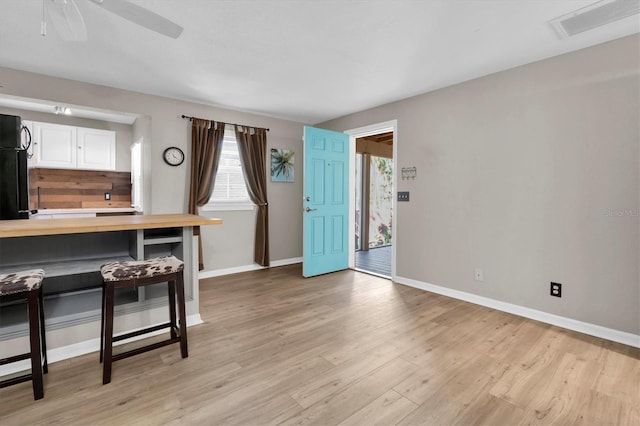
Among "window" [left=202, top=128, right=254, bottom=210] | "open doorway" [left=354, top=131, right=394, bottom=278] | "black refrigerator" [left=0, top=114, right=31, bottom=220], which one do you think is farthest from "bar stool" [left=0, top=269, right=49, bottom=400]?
"open doorway" [left=354, top=131, right=394, bottom=278]

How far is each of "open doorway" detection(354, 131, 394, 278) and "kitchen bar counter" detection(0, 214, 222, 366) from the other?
3.55 m

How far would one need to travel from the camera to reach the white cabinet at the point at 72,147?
4504mm

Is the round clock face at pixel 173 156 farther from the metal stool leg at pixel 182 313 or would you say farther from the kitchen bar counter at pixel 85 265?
the metal stool leg at pixel 182 313

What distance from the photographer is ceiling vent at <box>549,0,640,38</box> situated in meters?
1.99

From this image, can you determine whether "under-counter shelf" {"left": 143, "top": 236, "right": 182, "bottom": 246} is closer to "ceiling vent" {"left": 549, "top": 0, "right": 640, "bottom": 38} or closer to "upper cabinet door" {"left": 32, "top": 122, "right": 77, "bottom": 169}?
"ceiling vent" {"left": 549, "top": 0, "right": 640, "bottom": 38}

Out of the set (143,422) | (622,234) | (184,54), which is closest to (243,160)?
(184,54)

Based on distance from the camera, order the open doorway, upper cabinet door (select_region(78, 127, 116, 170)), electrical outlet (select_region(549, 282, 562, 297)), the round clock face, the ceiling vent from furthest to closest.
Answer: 1. the open doorway
2. upper cabinet door (select_region(78, 127, 116, 170))
3. the round clock face
4. electrical outlet (select_region(549, 282, 562, 297))
5. the ceiling vent

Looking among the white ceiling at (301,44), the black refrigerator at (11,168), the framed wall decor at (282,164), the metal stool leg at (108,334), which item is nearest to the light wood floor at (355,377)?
the metal stool leg at (108,334)

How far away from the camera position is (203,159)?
13.6ft

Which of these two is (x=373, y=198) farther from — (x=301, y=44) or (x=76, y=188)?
(x=76, y=188)

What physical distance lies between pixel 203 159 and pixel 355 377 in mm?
3406

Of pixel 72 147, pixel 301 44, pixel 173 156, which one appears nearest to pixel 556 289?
pixel 301 44

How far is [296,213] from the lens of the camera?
5.26 metres

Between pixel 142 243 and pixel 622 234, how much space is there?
3.86 metres
